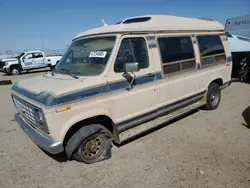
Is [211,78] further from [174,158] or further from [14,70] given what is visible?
[14,70]

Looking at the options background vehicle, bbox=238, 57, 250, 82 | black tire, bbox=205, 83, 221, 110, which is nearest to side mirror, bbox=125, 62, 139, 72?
black tire, bbox=205, 83, 221, 110

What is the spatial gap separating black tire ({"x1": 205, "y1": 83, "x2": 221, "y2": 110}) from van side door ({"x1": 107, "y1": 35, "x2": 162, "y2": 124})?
87.2 inches

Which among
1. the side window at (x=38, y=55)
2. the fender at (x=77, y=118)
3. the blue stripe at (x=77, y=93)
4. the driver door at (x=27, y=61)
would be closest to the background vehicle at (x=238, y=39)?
the blue stripe at (x=77, y=93)

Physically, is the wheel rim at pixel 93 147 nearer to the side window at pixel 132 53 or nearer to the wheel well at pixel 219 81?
the side window at pixel 132 53

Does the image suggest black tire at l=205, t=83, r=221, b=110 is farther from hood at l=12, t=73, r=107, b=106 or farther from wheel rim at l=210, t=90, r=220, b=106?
hood at l=12, t=73, r=107, b=106

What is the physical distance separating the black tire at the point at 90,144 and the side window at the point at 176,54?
6.15 feet

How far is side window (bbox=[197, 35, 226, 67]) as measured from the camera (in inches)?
213

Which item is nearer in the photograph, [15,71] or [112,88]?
[112,88]

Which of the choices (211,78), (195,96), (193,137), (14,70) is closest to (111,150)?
(193,137)

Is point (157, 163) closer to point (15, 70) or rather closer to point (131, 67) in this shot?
point (131, 67)

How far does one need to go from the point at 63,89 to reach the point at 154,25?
236 centimetres

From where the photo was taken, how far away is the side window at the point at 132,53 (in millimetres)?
3705

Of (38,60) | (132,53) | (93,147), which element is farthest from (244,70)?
(38,60)

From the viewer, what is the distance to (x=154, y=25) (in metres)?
4.34
